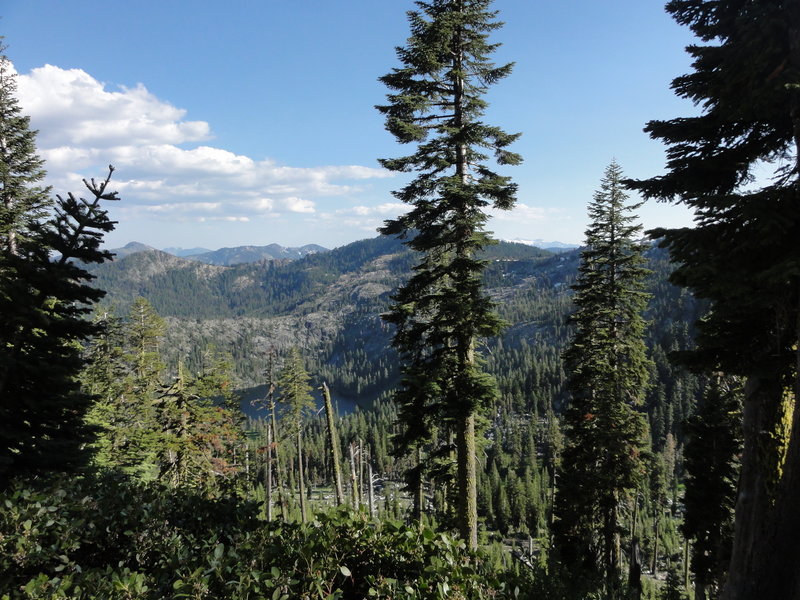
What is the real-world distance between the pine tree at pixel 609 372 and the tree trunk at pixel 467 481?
7.40 m

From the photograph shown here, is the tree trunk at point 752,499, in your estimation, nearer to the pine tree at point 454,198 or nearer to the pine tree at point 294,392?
the pine tree at point 454,198

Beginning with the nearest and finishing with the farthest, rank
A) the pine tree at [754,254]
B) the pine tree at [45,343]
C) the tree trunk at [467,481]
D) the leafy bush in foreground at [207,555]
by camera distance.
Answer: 1. the leafy bush in foreground at [207,555]
2. the pine tree at [754,254]
3. the pine tree at [45,343]
4. the tree trunk at [467,481]

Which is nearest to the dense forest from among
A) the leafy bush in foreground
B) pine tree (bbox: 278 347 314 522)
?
the leafy bush in foreground

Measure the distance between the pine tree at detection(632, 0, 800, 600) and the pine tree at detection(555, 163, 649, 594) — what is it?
10.5m

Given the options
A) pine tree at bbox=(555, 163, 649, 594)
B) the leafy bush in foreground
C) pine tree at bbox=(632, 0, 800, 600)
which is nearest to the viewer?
the leafy bush in foreground

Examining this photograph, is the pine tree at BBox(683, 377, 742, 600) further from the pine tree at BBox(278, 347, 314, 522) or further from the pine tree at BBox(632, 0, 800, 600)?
the pine tree at BBox(278, 347, 314, 522)

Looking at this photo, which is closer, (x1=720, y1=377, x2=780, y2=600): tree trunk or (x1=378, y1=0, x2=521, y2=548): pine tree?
(x1=720, y1=377, x2=780, y2=600): tree trunk

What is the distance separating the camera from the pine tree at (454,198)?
1082 centimetres

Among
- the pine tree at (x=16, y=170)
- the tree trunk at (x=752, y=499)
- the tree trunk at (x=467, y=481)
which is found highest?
the pine tree at (x=16, y=170)

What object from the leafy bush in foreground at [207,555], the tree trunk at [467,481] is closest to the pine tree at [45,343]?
the leafy bush in foreground at [207,555]

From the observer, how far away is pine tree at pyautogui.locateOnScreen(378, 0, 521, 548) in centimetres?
1082

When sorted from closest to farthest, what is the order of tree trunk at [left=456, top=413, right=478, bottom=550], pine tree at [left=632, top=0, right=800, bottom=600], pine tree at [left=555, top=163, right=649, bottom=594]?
pine tree at [left=632, top=0, right=800, bottom=600] → tree trunk at [left=456, top=413, right=478, bottom=550] → pine tree at [left=555, top=163, right=649, bottom=594]

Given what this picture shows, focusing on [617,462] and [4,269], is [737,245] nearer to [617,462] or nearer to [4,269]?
[617,462]

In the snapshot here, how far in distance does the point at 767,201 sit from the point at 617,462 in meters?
14.1
